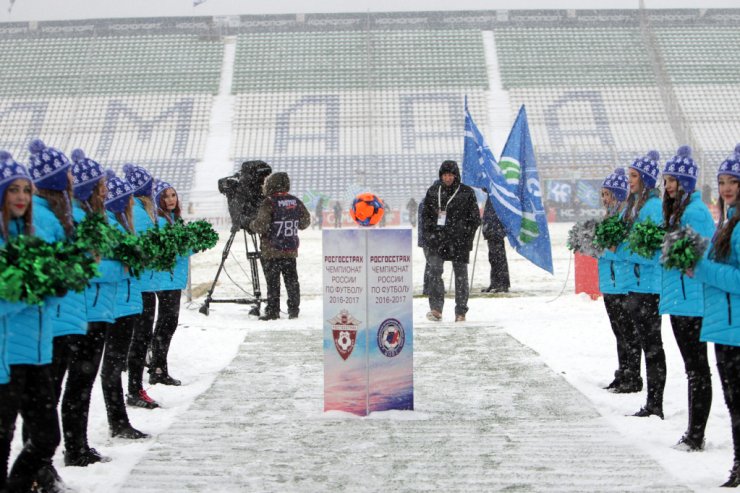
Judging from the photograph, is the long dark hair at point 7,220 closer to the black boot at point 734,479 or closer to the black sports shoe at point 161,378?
the black boot at point 734,479

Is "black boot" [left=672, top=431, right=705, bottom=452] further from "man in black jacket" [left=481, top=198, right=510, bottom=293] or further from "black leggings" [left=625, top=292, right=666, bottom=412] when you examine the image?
"man in black jacket" [left=481, top=198, right=510, bottom=293]

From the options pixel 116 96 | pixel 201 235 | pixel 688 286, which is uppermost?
pixel 116 96

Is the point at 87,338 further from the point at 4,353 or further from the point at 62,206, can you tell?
the point at 4,353

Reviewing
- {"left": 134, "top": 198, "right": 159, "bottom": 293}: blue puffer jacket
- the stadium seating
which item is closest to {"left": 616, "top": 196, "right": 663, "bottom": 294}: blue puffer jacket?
{"left": 134, "top": 198, "right": 159, "bottom": 293}: blue puffer jacket

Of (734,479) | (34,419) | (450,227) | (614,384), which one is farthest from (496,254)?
(34,419)

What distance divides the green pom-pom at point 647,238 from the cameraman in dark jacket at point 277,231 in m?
5.45

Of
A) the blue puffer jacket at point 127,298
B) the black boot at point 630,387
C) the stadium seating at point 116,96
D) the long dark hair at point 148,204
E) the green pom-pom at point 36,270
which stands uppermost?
the stadium seating at point 116,96

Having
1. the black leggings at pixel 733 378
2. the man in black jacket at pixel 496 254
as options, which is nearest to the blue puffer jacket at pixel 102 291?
the black leggings at pixel 733 378

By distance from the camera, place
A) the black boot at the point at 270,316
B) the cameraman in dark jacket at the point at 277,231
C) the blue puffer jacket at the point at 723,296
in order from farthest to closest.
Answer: the black boot at the point at 270,316, the cameraman in dark jacket at the point at 277,231, the blue puffer jacket at the point at 723,296

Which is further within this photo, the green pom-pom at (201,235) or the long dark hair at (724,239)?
the green pom-pom at (201,235)

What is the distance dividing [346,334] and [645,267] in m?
1.80

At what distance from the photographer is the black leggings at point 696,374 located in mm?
4168

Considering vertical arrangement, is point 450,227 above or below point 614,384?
above

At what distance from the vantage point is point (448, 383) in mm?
6215
